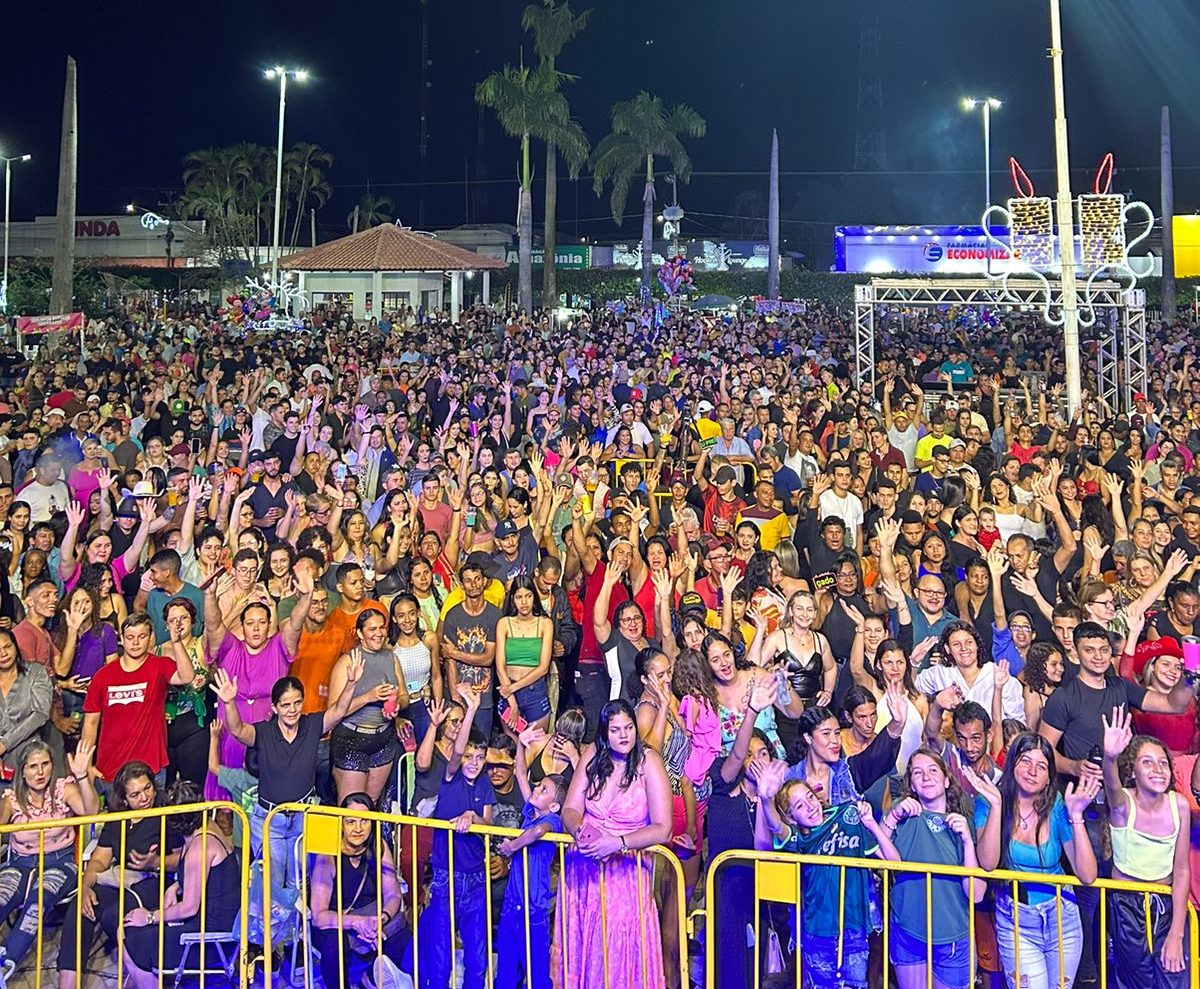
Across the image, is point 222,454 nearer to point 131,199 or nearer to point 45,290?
point 45,290

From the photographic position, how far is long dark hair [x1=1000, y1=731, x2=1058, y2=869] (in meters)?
4.69

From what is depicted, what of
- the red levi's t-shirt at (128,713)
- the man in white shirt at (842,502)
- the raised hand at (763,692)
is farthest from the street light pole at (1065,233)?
the red levi's t-shirt at (128,713)

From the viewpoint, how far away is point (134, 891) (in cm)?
511

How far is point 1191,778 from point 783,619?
2.15m

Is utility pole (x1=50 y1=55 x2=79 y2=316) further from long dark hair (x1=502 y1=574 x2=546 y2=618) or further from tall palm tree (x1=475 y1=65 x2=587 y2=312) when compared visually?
long dark hair (x1=502 y1=574 x2=546 y2=618)

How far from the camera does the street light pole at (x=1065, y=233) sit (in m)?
15.5

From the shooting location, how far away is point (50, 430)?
40.4 ft

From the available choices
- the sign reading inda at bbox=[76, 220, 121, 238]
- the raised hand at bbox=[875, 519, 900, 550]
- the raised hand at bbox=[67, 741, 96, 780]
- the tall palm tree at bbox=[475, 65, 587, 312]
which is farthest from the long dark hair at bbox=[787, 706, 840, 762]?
the sign reading inda at bbox=[76, 220, 121, 238]

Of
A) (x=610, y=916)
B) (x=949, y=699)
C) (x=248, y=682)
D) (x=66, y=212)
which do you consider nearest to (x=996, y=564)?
(x=949, y=699)

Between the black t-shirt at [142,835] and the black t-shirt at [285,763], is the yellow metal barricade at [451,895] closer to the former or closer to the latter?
the black t-shirt at [285,763]

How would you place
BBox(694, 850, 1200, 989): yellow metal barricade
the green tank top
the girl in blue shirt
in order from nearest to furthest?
BBox(694, 850, 1200, 989): yellow metal barricade, the girl in blue shirt, the green tank top

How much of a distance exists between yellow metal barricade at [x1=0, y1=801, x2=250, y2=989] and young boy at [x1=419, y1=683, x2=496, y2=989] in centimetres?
76

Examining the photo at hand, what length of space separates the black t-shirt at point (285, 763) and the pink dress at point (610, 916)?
1429 millimetres

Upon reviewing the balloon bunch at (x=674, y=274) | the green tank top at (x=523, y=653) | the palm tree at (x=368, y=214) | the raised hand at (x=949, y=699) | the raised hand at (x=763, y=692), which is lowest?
the raised hand at (x=949, y=699)
